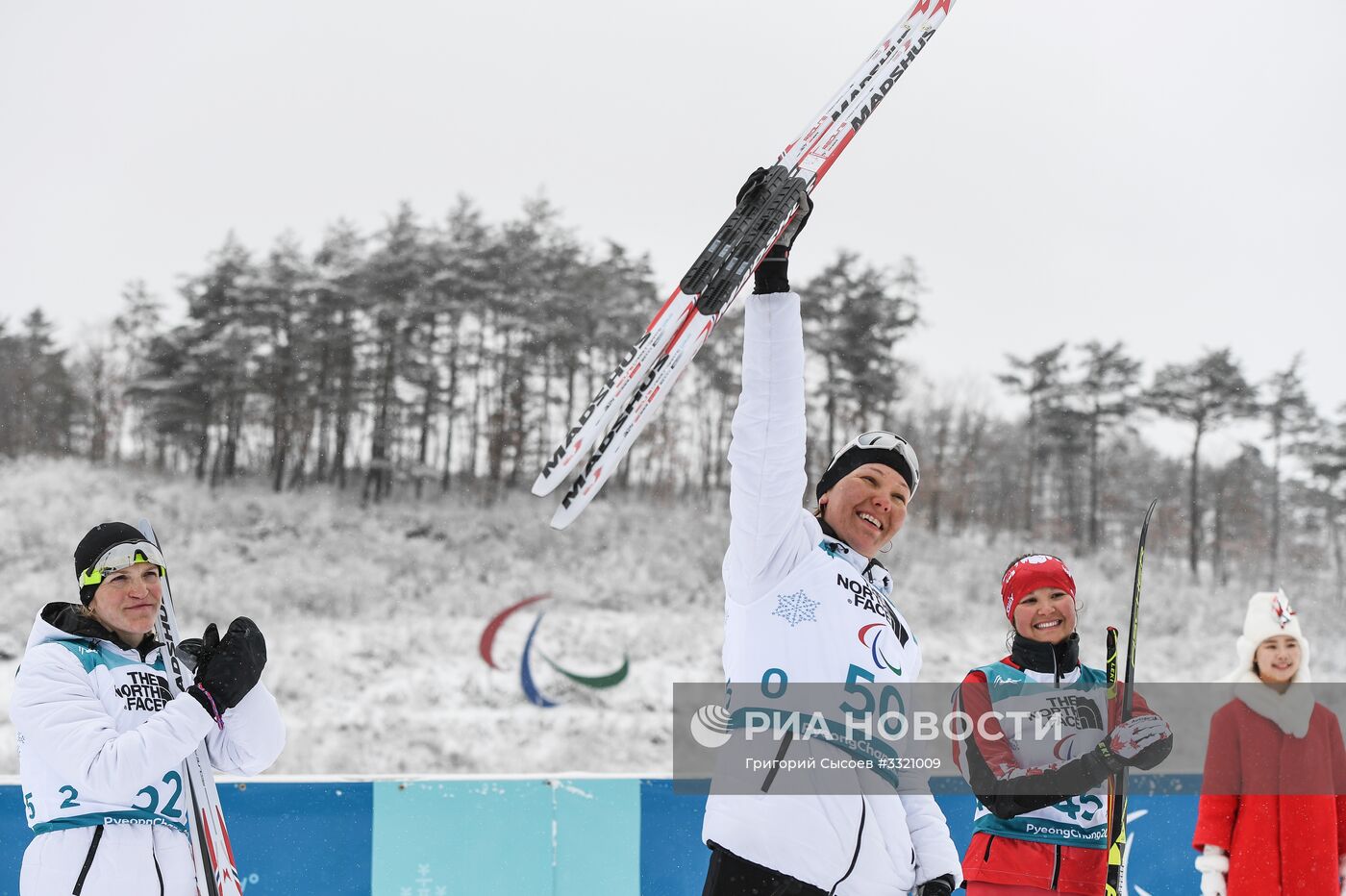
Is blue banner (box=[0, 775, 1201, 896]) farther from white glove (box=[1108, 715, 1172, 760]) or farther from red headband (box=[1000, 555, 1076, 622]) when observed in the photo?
white glove (box=[1108, 715, 1172, 760])

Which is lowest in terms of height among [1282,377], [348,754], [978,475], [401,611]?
[348,754]

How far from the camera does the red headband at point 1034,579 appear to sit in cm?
300

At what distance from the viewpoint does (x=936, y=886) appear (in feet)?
6.97

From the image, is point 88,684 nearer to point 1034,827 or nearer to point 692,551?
point 1034,827

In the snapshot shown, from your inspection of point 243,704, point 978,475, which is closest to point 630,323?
point 978,475

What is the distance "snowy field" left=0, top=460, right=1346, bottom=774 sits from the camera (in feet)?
52.3

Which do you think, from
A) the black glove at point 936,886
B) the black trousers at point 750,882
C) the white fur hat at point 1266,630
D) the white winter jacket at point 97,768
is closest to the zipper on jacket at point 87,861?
the white winter jacket at point 97,768

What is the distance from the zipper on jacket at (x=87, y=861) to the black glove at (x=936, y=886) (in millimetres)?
1822

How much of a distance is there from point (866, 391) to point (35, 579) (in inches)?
771

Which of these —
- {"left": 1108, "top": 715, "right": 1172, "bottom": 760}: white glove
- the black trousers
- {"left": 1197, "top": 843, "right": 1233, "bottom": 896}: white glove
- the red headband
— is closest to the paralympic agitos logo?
{"left": 1197, "top": 843, "right": 1233, "bottom": 896}: white glove

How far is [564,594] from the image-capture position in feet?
69.3

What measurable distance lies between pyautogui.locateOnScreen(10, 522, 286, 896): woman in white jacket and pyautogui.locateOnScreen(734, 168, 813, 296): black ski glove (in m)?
1.57

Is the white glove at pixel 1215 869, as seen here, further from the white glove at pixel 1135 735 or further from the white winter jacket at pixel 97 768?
the white winter jacket at pixel 97 768

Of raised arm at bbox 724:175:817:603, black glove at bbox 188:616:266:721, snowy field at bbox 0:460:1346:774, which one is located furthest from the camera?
snowy field at bbox 0:460:1346:774
